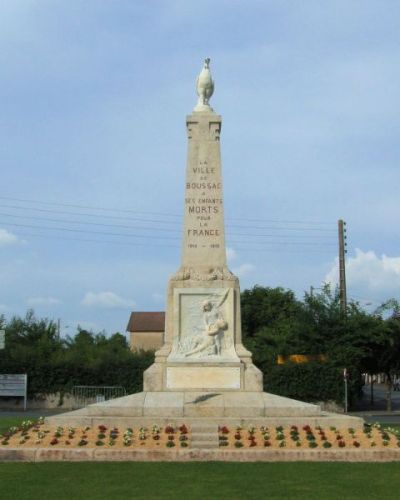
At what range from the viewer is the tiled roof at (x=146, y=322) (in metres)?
77.8

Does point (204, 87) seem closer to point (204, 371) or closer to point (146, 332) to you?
point (204, 371)

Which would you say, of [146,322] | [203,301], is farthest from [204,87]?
[146,322]

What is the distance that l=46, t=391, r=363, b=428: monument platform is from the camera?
16.4 m

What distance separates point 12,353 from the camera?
39.2 meters

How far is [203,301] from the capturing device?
63.6 ft

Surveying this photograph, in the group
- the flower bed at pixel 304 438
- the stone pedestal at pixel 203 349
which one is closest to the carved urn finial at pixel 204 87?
the stone pedestal at pixel 203 349

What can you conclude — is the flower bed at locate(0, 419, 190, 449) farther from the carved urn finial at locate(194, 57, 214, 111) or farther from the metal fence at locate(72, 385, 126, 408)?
the metal fence at locate(72, 385, 126, 408)

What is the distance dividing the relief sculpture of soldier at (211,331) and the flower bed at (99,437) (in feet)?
12.0

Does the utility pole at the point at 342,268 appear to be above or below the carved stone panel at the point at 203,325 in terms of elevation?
above
